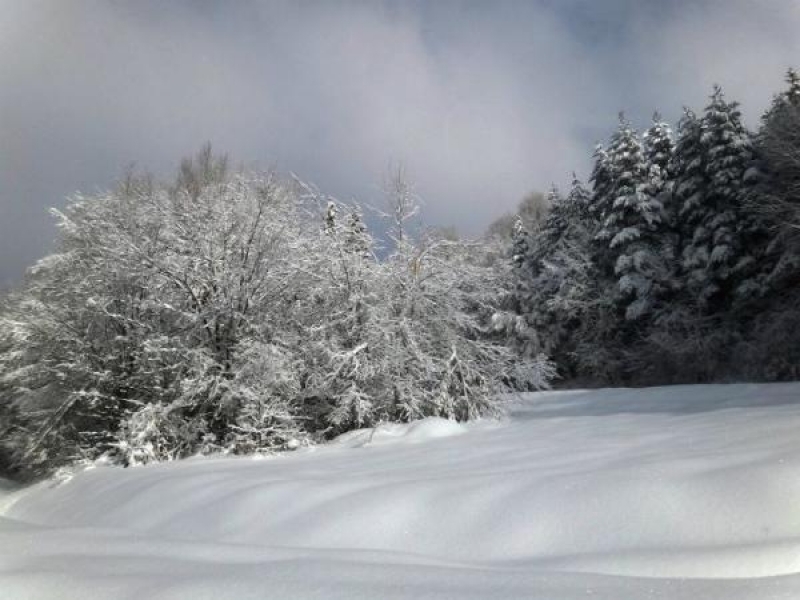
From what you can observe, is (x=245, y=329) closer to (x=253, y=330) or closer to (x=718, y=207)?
(x=253, y=330)

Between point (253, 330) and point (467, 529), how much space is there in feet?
28.9

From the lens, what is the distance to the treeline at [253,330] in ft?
36.1

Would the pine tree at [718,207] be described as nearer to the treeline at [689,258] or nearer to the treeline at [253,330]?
the treeline at [689,258]

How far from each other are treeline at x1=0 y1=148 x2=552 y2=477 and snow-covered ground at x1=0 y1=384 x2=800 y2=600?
170 inches

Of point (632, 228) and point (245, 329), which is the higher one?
point (632, 228)

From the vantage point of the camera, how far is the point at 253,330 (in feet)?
38.7

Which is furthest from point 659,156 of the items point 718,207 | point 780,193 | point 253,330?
point 253,330

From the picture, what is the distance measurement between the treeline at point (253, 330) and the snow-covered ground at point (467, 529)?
432cm

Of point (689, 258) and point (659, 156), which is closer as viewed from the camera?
point (689, 258)

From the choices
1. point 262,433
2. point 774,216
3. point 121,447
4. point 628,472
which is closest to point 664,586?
point 628,472

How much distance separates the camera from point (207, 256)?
11727 mm

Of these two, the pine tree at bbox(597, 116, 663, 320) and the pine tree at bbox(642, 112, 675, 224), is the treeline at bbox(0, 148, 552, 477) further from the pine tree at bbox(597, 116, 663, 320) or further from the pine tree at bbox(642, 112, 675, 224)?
the pine tree at bbox(642, 112, 675, 224)

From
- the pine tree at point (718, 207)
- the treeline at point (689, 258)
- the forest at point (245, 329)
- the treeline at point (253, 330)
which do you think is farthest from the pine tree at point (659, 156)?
the treeline at point (253, 330)

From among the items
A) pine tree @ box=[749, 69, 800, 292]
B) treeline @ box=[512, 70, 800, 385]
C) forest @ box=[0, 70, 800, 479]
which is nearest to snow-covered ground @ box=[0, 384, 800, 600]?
forest @ box=[0, 70, 800, 479]
